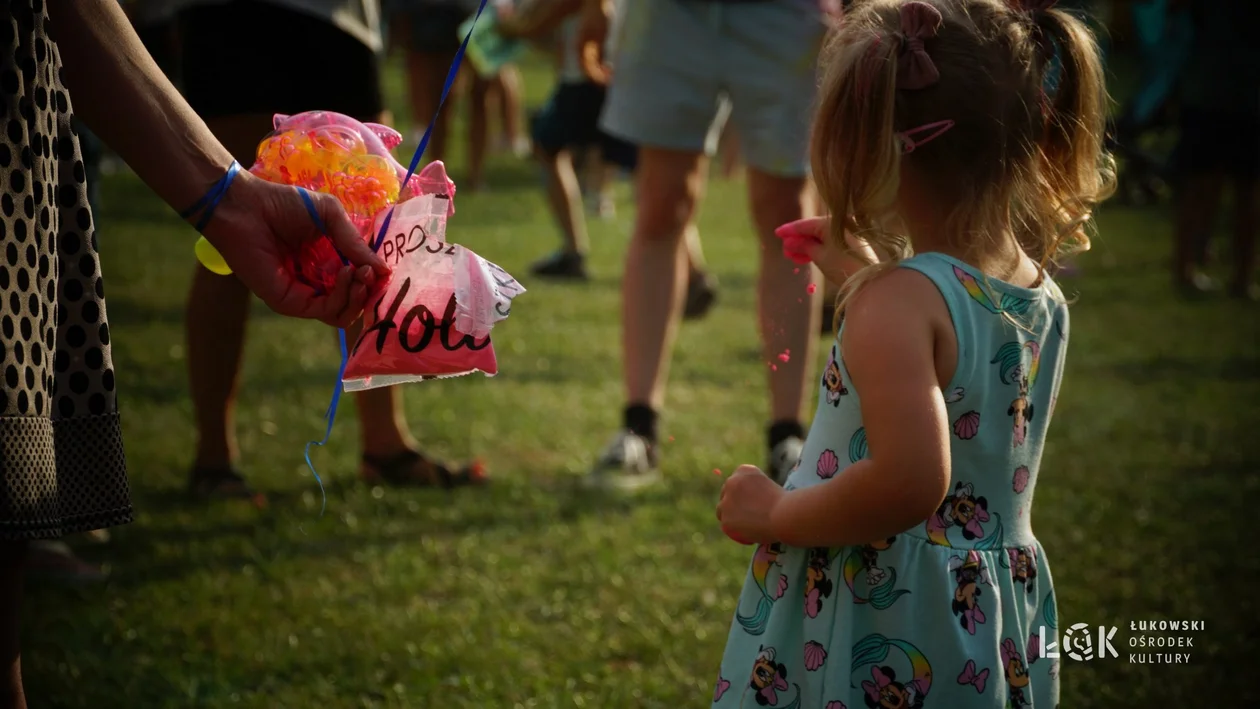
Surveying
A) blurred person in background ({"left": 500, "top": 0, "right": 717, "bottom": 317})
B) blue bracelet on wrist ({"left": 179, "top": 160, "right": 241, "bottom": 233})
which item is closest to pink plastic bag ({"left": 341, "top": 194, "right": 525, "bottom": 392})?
blue bracelet on wrist ({"left": 179, "top": 160, "right": 241, "bottom": 233})

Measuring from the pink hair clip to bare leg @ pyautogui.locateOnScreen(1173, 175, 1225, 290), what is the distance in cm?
617

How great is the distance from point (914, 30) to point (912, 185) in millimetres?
202

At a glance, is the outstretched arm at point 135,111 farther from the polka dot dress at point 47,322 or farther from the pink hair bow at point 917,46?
the pink hair bow at point 917,46

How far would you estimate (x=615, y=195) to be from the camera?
11.0 metres

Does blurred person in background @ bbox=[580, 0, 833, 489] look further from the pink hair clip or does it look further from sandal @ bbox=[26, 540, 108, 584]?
the pink hair clip

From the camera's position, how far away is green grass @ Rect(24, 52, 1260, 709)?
8.24 feet

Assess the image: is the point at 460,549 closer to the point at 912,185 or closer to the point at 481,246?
the point at 912,185

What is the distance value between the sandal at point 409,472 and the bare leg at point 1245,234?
5.24 meters

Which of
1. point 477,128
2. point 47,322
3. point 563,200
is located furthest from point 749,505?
point 477,128

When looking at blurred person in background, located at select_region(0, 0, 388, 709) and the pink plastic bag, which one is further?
the pink plastic bag

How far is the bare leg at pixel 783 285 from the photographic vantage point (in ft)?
10.8

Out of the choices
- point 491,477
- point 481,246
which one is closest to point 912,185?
point 491,477

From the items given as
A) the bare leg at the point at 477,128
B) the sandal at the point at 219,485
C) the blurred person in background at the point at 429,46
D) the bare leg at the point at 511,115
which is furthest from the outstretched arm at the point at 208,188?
the bare leg at the point at 511,115

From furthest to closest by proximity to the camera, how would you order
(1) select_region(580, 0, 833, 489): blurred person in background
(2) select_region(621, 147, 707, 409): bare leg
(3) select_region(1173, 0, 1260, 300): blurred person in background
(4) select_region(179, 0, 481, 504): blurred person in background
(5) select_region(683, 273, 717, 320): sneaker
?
(3) select_region(1173, 0, 1260, 300): blurred person in background, (5) select_region(683, 273, 717, 320): sneaker, (2) select_region(621, 147, 707, 409): bare leg, (1) select_region(580, 0, 833, 489): blurred person in background, (4) select_region(179, 0, 481, 504): blurred person in background
